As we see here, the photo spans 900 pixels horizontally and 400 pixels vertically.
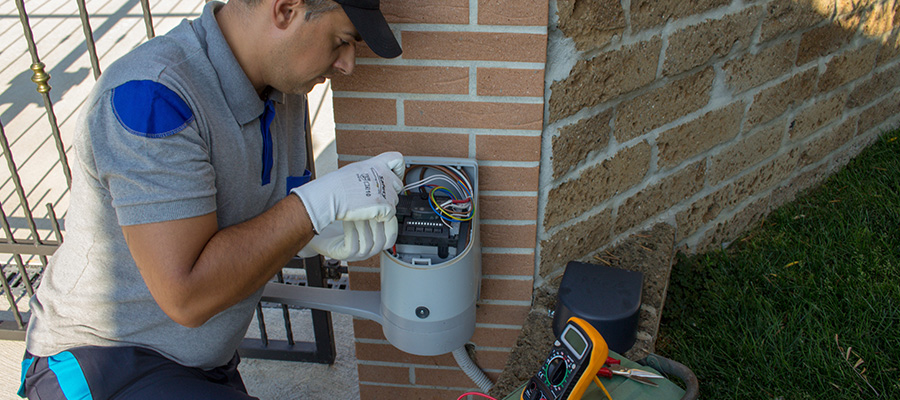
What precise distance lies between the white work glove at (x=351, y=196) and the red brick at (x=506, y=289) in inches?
21.9

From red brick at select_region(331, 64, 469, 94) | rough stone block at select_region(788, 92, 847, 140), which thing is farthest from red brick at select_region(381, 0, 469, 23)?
rough stone block at select_region(788, 92, 847, 140)

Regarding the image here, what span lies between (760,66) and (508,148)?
1144mm

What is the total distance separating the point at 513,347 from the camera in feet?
→ 6.18

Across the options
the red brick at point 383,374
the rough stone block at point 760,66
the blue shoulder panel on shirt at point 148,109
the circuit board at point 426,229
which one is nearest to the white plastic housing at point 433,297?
the circuit board at point 426,229

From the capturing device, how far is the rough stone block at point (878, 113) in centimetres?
295

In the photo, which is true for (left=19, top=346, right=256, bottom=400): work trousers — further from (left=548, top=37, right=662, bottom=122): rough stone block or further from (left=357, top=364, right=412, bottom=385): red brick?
(left=548, top=37, right=662, bottom=122): rough stone block

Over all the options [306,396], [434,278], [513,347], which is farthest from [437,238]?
[306,396]

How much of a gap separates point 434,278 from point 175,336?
1.99 ft

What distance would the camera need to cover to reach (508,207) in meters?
1.71

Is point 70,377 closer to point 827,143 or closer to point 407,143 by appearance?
point 407,143

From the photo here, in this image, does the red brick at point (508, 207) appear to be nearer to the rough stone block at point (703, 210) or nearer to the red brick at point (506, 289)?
the red brick at point (506, 289)

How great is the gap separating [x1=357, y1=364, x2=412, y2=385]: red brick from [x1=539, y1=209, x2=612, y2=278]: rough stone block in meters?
0.59

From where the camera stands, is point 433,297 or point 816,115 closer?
point 433,297

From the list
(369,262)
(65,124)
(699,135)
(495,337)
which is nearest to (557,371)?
(495,337)
